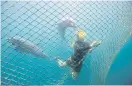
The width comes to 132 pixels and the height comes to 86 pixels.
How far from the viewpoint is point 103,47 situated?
4.82 meters

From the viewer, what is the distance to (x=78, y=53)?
367 cm

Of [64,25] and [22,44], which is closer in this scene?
[22,44]

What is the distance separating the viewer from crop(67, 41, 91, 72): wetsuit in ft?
11.8

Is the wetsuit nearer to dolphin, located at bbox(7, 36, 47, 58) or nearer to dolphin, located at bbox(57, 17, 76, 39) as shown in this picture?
dolphin, located at bbox(7, 36, 47, 58)

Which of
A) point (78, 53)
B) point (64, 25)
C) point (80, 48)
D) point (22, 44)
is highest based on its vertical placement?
point (80, 48)

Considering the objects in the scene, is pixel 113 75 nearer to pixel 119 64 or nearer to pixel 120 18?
pixel 119 64

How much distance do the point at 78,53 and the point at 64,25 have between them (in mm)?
2182

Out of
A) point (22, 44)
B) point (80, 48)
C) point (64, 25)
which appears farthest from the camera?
point (64, 25)

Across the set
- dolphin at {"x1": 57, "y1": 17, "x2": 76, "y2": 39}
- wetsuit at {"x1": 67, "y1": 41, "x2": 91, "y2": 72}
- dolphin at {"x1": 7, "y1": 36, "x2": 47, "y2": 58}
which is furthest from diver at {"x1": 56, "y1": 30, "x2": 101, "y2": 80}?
dolphin at {"x1": 57, "y1": 17, "x2": 76, "y2": 39}

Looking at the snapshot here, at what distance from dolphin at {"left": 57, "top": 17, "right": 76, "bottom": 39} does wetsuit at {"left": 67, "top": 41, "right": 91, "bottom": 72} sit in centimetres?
167

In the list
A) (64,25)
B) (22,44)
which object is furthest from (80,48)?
(64,25)

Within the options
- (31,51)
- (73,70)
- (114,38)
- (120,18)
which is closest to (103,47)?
(114,38)

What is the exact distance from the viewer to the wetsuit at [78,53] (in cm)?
360

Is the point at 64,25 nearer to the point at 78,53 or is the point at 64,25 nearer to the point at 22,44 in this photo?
the point at 22,44
